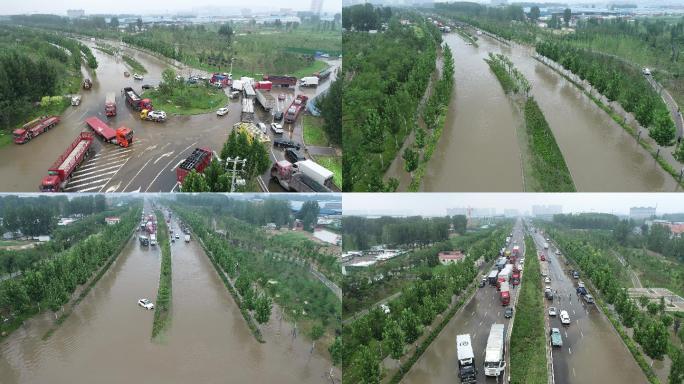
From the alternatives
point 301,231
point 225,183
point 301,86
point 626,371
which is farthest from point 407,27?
point 626,371

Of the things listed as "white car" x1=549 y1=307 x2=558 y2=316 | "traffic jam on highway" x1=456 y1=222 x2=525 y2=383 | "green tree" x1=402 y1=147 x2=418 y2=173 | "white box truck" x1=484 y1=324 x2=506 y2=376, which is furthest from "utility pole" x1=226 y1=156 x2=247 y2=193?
"white car" x1=549 y1=307 x2=558 y2=316

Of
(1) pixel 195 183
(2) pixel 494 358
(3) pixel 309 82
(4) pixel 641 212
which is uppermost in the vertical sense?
(3) pixel 309 82

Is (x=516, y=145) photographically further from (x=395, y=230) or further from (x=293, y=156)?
(x=293, y=156)

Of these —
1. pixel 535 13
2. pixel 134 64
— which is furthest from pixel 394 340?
pixel 535 13

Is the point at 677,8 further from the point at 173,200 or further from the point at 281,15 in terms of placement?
the point at 173,200

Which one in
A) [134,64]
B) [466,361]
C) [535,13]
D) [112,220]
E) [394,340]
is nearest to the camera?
[466,361]
